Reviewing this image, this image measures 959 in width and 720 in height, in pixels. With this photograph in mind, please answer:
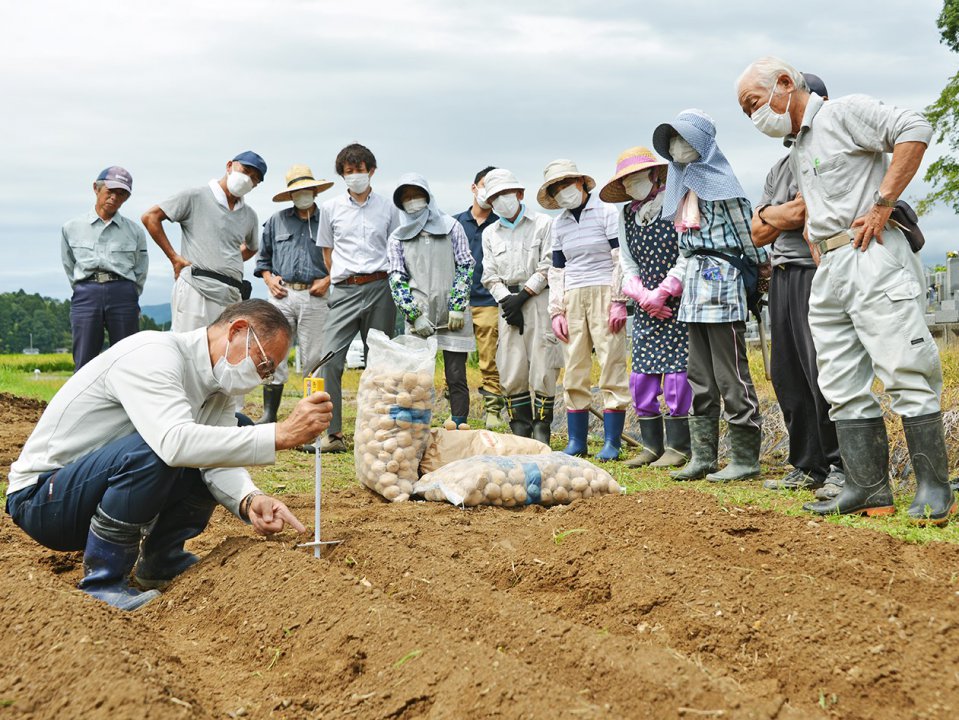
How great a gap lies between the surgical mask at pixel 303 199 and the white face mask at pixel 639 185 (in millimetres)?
2542

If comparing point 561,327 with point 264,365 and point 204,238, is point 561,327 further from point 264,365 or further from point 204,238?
point 264,365

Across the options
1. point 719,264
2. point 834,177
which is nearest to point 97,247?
point 719,264

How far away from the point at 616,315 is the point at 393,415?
72.8 inches

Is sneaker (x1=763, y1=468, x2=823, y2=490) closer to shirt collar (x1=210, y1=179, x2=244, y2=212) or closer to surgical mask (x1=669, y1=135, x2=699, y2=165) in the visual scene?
surgical mask (x1=669, y1=135, x2=699, y2=165)

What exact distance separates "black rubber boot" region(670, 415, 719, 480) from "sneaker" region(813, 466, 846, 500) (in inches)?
31.1

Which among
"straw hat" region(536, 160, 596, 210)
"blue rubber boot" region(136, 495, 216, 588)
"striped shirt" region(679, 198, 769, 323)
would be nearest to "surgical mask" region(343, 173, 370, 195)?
"straw hat" region(536, 160, 596, 210)

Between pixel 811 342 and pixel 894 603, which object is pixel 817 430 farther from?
pixel 894 603

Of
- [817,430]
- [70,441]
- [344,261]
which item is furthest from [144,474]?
[344,261]

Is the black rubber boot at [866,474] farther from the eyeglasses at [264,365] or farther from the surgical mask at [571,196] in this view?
the surgical mask at [571,196]

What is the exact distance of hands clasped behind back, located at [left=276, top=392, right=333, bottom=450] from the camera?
9.31 ft

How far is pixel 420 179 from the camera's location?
21.0 feet

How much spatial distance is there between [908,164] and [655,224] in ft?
6.64

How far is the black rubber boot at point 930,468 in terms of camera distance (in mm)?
3656

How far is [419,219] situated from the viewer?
6395 millimetres
